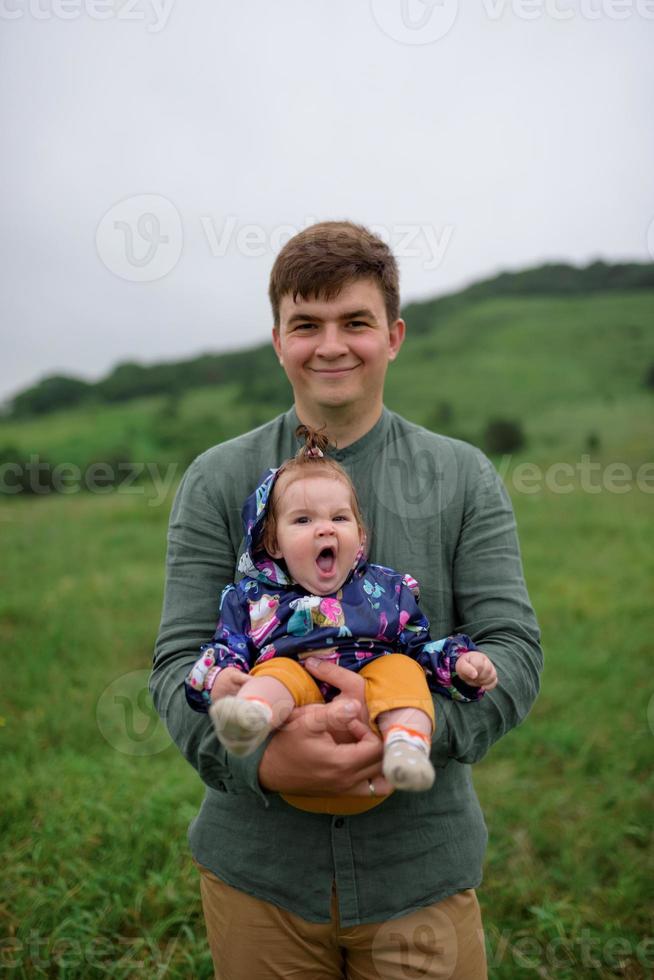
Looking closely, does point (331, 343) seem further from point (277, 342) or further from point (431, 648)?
point (431, 648)

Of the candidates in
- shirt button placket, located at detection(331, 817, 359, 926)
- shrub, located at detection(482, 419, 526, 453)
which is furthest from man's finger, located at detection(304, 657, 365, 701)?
shrub, located at detection(482, 419, 526, 453)

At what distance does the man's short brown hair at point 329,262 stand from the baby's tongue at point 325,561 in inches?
27.5

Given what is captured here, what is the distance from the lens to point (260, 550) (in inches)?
88.1

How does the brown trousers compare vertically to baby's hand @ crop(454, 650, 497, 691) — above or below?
below

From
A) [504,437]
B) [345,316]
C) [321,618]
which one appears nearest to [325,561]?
[321,618]

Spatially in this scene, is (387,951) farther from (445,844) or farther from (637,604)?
(637,604)

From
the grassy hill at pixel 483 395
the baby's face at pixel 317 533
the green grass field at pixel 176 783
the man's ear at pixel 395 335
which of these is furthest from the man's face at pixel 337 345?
the grassy hill at pixel 483 395

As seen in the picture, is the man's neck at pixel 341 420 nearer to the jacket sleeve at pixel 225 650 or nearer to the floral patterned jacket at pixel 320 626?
the floral patterned jacket at pixel 320 626

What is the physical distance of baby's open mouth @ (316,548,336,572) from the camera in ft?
7.03

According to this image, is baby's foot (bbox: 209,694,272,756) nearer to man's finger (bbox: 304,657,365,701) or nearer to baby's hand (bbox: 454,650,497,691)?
man's finger (bbox: 304,657,365,701)

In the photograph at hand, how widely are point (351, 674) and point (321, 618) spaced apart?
172 millimetres

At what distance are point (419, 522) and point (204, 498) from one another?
61 centimetres

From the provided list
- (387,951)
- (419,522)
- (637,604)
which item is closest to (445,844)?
(387,951)

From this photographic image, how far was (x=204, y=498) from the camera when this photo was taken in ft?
7.60
